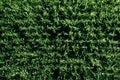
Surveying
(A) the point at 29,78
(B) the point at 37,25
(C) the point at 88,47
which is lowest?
(A) the point at 29,78

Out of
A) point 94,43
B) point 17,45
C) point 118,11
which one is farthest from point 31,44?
point 118,11

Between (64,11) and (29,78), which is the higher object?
(64,11)

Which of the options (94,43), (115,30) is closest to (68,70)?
(94,43)

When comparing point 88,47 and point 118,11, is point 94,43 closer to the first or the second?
point 88,47

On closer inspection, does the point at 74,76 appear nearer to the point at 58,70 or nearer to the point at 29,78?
the point at 58,70

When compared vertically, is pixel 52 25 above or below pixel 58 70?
above
